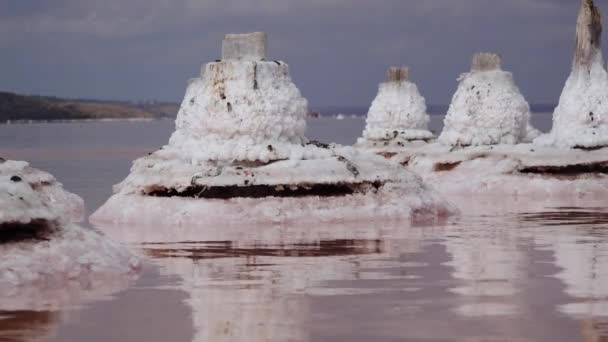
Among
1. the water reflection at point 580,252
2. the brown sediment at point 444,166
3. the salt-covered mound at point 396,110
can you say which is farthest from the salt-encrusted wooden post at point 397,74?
the water reflection at point 580,252

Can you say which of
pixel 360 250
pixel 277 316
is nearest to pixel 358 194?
pixel 360 250

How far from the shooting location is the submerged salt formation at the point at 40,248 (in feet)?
34.5

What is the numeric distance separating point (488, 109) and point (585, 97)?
222 centimetres

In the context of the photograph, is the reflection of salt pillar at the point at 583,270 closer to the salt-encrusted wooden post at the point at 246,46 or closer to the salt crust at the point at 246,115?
Answer: the salt crust at the point at 246,115

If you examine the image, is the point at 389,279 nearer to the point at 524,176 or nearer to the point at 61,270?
the point at 61,270

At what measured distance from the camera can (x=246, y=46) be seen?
64.4ft

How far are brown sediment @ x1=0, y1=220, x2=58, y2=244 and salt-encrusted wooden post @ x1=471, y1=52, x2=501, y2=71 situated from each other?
737 inches

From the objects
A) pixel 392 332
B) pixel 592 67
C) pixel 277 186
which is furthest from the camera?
pixel 592 67

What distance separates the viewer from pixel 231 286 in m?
10.8

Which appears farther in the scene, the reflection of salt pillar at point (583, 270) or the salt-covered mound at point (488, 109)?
the salt-covered mound at point (488, 109)

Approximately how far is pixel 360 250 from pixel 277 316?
484 cm

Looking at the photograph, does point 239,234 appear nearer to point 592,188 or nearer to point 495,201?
point 495,201

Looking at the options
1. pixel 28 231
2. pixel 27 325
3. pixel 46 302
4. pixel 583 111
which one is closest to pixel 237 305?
pixel 46 302

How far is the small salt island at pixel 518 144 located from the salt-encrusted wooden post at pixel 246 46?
16.1 ft
